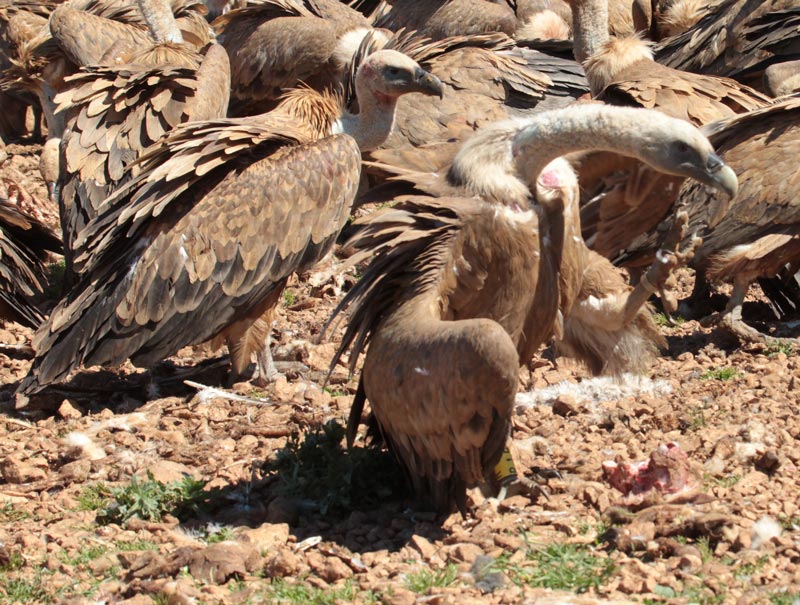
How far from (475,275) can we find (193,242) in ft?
8.32

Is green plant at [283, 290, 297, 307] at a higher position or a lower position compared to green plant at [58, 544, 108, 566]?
lower

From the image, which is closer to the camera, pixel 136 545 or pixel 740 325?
pixel 136 545

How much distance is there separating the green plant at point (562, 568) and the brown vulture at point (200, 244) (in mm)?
3001

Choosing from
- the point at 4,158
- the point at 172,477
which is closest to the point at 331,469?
the point at 172,477

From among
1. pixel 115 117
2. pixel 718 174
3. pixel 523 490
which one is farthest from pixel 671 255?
pixel 115 117

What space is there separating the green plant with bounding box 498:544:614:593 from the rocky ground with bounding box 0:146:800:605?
10mm

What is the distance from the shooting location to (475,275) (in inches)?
194

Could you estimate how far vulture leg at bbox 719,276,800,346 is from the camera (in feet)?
24.0

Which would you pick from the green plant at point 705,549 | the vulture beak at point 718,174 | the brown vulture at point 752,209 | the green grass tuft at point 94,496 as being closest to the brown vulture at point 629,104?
the brown vulture at point 752,209

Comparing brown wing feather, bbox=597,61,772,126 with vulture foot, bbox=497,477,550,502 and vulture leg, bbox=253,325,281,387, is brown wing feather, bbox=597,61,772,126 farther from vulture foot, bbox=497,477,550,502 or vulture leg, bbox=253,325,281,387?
vulture foot, bbox=497,477,550,502

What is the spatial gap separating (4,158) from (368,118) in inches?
200

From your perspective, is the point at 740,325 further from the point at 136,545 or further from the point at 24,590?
the point at 24,590

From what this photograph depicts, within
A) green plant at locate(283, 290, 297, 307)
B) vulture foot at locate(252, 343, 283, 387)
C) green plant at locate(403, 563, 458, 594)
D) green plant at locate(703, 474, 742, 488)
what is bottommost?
green plant at locate(283, 290, 297, 307)

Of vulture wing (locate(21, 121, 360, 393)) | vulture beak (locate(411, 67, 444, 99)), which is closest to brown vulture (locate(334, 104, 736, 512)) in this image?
vulture wing (locate(21, 121, 360, 393))
